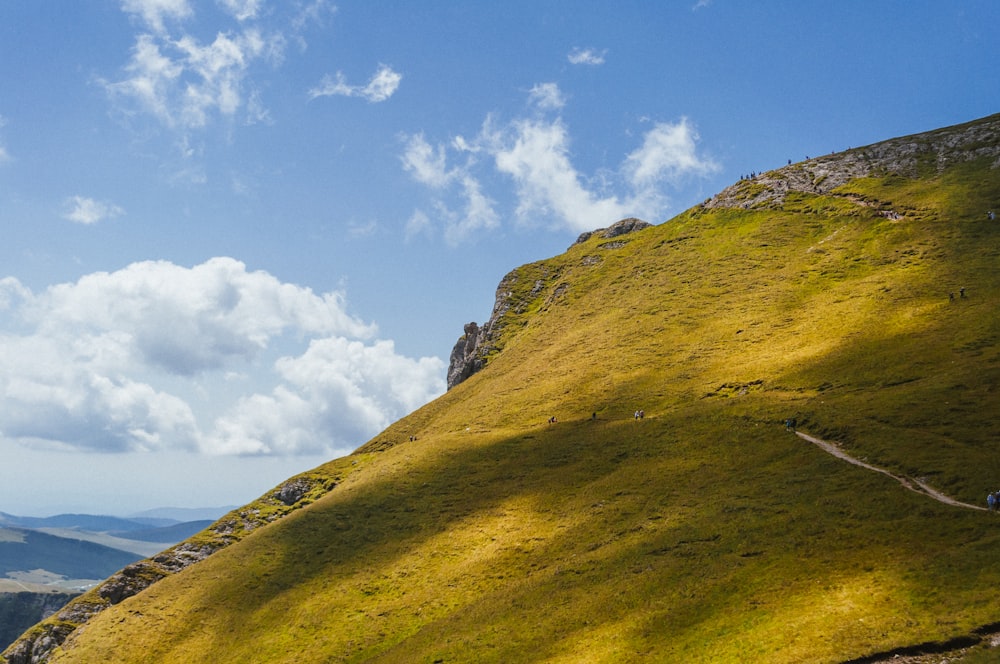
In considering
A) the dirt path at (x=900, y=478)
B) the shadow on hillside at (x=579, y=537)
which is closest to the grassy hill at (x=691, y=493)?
the shadow on hillside at (x=579, y=537)

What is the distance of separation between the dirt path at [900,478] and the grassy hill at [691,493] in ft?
2.97

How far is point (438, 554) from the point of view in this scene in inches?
3036

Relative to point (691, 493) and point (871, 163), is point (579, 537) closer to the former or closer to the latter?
point (691, 493)

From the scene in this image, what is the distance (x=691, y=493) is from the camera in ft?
222

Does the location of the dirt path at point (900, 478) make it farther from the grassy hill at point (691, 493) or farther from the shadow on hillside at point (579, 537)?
the shadow on hillside at point (579, 537)

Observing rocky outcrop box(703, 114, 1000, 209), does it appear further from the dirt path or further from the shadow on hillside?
the dirt path

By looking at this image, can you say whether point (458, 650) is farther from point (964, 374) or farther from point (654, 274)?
point (654, 274)

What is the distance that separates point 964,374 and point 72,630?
12443 cm

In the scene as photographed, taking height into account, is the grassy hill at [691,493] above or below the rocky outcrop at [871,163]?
below

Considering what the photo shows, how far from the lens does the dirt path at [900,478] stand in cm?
4972

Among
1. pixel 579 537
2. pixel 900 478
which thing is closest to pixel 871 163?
pixel 900 478

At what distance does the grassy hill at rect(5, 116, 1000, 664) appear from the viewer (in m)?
44.4

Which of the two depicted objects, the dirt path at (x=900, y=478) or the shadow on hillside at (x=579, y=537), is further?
the dirt path at (x=900, y=478)

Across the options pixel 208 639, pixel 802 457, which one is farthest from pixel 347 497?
pixel 802 457
